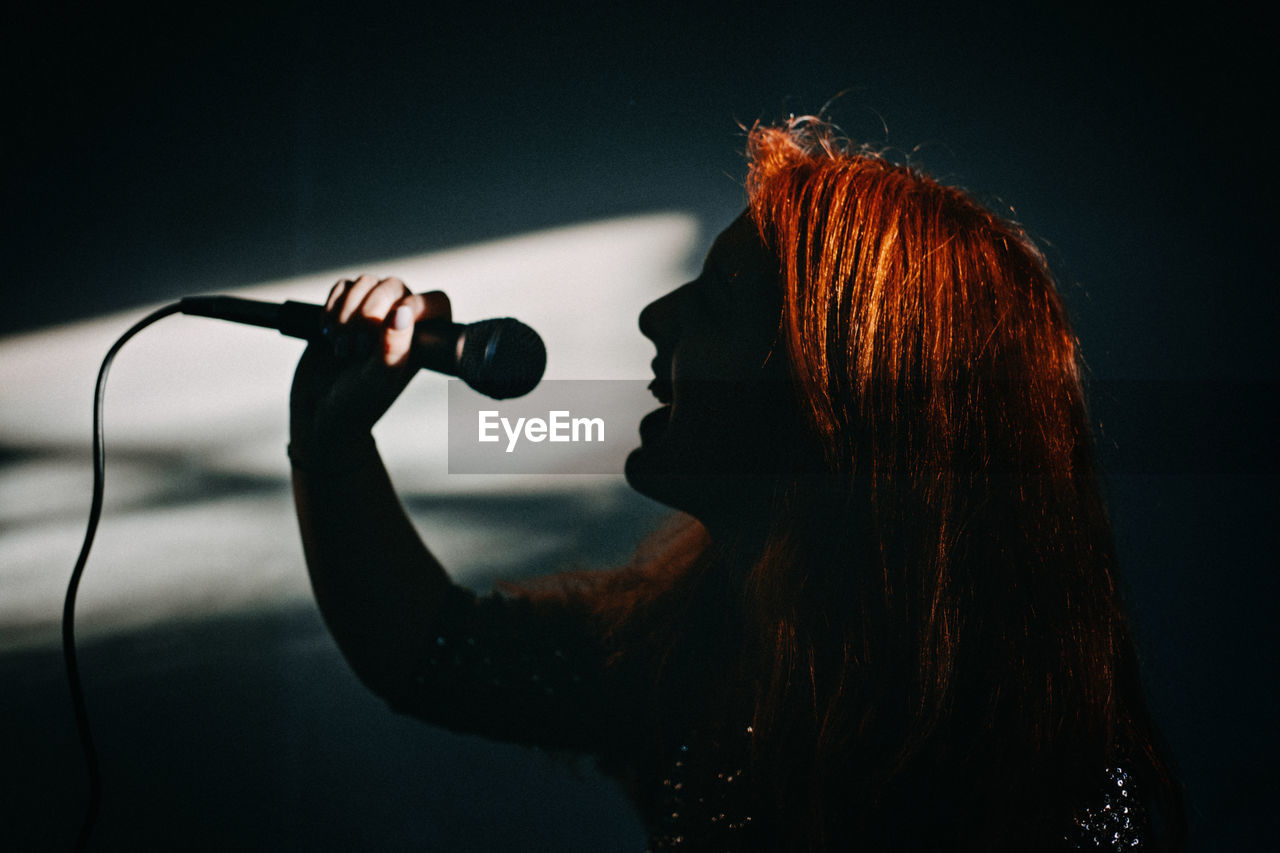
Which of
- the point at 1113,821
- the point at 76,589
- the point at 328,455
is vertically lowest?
the point at 1113,821

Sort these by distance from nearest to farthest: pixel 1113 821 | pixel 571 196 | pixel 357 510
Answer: pixel 1113 821 → pixel 357 510 → pixel 571 196

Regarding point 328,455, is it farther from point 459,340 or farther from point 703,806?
point 703,806

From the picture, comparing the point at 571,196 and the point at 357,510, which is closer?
the point at 357,510

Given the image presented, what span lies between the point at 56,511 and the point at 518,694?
642 mm

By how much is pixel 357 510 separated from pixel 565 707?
0.98 ft

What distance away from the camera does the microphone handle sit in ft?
2.02

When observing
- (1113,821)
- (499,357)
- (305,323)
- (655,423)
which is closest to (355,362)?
(305,323)

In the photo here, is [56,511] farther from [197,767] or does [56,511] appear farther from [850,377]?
[850,377]

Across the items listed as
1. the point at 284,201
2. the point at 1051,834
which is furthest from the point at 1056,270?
the point at 284,201

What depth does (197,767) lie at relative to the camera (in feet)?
2.66

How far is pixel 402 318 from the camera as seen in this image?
624 mm

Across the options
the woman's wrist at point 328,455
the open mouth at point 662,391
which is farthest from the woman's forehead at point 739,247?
the woman's wrist at point 328,455

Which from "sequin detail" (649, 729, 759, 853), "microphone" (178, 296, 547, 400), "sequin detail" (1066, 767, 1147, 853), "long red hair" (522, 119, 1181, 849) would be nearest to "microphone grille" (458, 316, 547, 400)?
"microphone" (178, 296, 547, 400)

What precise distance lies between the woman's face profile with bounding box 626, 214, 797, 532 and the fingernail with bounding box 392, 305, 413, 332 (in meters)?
0.25
